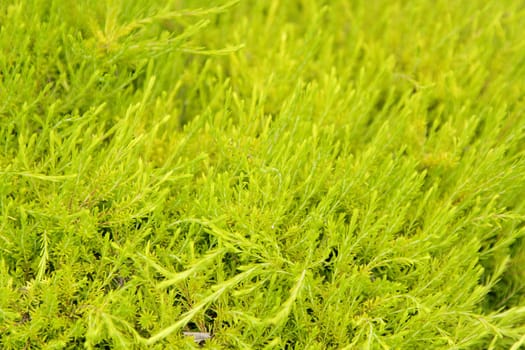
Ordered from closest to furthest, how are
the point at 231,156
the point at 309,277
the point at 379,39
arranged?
the point at 309,277, the point at 231,156, the point at 379,39

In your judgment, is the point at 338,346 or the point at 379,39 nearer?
the point at 338,346

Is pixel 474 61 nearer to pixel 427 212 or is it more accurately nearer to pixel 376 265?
pixel 427 212

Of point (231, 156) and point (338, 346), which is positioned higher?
point (231, 156)

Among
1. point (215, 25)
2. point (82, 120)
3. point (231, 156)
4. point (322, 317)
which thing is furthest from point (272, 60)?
point (322, 317)

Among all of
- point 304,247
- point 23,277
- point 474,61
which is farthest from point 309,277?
point 474,61

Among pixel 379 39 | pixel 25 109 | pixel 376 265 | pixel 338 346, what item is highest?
pixel 379 39

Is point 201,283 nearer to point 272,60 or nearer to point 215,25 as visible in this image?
point 272,60

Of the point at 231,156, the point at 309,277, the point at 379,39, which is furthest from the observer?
the point at 379,39
